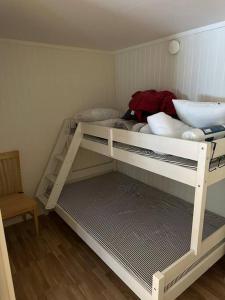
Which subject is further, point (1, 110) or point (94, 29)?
point (1, 110)

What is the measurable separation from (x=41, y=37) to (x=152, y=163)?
1.78 m

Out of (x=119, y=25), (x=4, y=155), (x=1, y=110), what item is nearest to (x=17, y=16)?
(x=119, y=25)

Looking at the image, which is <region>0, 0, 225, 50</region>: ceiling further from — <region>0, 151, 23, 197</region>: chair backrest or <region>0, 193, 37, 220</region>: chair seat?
<region>0, 193, 37, 220</region>: chair seat

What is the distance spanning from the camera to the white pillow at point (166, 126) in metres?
1.56

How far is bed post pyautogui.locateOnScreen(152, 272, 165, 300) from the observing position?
1252 millimetres

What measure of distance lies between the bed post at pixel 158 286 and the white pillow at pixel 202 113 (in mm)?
1096

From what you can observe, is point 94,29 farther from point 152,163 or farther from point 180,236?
point 180,236

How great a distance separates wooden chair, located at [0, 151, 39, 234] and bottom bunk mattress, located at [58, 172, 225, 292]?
0.35 meters

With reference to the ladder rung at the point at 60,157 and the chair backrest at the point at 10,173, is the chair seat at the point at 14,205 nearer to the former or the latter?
the chair backrest at the point at 10,173

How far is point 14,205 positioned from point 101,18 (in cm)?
199

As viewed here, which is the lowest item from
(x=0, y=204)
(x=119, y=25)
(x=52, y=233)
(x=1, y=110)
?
(x=52, y=233)

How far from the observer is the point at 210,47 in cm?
201

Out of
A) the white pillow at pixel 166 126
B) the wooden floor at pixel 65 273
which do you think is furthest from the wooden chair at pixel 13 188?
the white pillow at pixel 166 126

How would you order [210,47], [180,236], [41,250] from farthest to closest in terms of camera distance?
[41,250], [210,47], [180,236]
